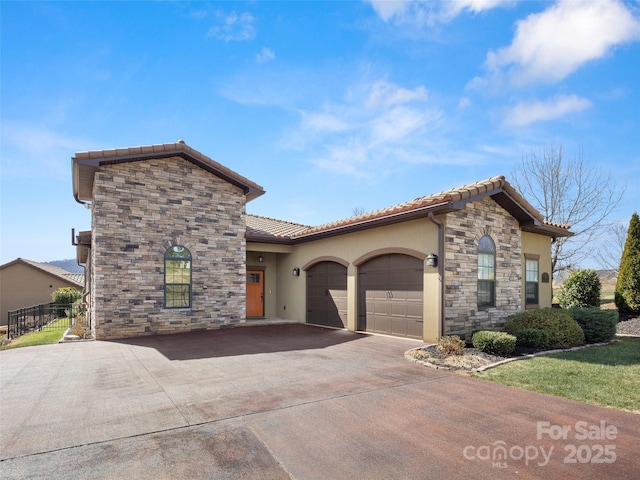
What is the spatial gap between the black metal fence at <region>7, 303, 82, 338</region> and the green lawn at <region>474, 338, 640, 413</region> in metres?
15.4

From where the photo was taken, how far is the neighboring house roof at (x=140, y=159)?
1093cm

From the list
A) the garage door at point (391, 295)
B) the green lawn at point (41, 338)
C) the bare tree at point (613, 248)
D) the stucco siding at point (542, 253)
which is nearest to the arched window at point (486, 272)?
the garage door at point (391, 295)

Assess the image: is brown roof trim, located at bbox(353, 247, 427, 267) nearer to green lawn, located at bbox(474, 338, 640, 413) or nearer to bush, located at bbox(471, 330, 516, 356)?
bush, located at bbox(471, 330, 516, 356)

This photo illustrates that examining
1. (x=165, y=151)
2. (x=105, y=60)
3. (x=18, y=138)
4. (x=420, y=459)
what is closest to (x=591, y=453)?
(x=420, y=459)

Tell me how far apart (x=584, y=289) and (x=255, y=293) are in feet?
45.5

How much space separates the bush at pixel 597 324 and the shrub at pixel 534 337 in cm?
238

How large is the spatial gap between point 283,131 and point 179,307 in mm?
7407

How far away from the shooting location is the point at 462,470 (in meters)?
3.53

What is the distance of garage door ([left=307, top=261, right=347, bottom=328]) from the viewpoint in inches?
522

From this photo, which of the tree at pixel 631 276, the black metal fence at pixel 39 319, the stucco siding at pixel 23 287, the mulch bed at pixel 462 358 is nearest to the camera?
the mulch bed at pixel 462 358

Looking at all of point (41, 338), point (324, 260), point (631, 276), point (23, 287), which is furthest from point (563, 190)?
point (23, 287)


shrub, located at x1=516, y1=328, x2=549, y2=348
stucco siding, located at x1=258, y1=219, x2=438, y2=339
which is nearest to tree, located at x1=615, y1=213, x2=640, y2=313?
shrub, located at x1=516, y1=328, x2=549, y2=348

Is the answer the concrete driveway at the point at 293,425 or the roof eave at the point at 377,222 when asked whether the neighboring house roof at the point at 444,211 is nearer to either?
the roof eave at the point at 377,222

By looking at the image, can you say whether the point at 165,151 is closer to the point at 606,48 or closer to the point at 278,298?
the point at 278,298
